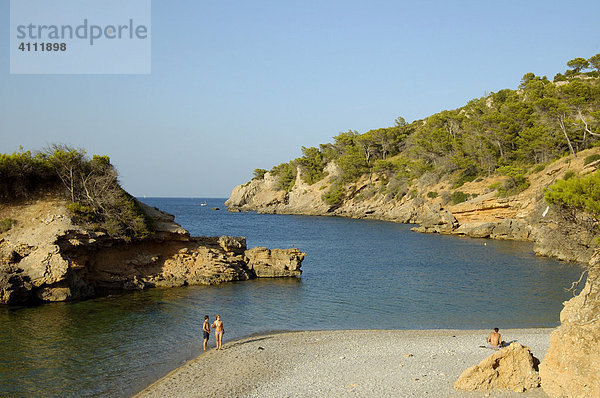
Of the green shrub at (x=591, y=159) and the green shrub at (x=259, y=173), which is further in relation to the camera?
the green shrub at (x=259, y=173)

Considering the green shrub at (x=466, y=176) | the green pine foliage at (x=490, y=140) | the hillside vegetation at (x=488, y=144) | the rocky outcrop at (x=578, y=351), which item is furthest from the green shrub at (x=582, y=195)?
the green shrub at (x=466, y=176)

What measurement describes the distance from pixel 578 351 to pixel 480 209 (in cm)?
5112

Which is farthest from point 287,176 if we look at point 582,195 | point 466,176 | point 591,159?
point 582,195

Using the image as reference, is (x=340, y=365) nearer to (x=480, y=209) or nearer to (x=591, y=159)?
(x=591, y=159)

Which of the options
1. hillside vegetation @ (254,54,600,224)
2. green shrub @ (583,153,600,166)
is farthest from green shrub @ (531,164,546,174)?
green shrub @ (583,153,600,166)

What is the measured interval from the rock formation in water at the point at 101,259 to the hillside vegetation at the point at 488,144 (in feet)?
65.1

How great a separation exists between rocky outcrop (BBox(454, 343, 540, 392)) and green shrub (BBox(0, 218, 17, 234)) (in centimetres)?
2392

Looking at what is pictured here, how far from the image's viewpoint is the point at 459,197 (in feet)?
209

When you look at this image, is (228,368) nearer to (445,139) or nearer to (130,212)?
(130,212)

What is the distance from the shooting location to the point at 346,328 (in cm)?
1981

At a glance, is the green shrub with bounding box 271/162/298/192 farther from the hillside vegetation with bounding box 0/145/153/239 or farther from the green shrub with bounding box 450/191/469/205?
the hillside vegetation with bounding box 0/145/153/239

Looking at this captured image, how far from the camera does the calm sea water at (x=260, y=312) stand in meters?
14.5

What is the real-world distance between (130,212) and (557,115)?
173 ft

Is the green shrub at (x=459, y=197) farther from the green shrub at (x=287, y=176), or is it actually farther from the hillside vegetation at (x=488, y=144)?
the green shrub at (x=287, y=176)
